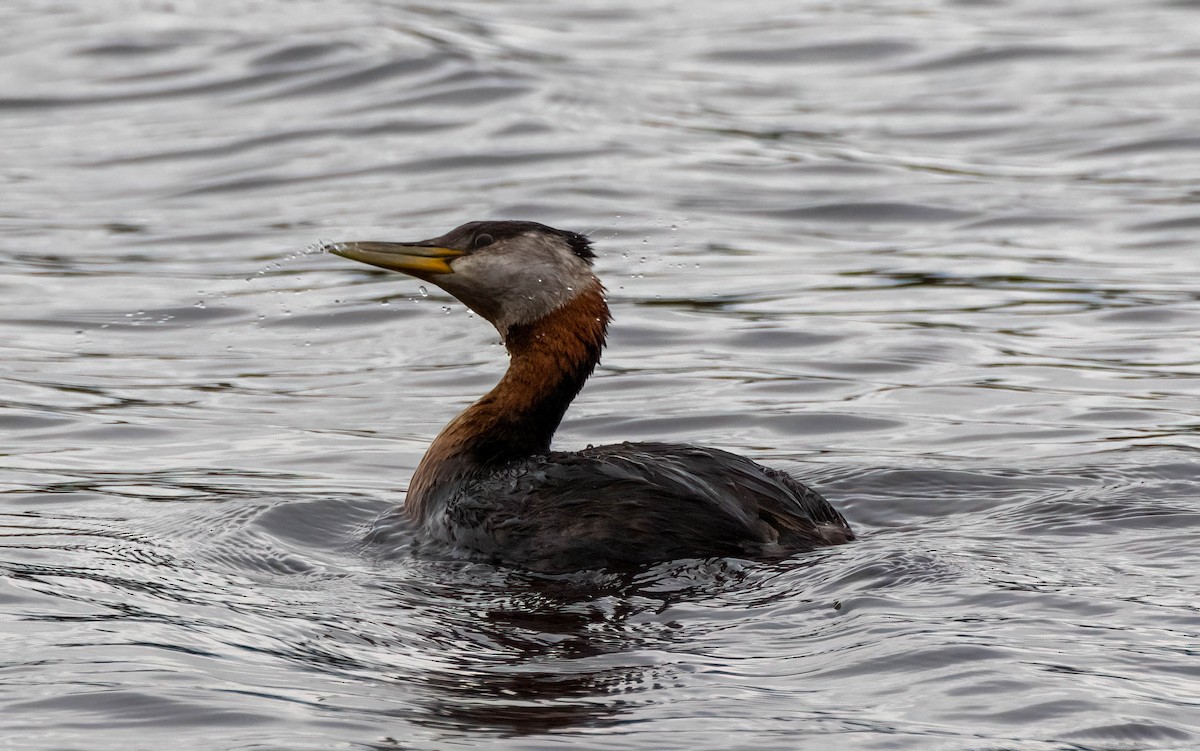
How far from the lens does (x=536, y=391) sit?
7.56 meters

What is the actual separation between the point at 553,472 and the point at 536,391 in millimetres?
563

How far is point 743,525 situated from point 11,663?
2.47 meters

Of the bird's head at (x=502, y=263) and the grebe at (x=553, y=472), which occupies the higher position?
the bird's head at (x=502, y=263)

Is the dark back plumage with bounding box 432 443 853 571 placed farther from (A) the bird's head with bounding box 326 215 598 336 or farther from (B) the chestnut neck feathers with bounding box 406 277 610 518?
(A) the bird's head with bounding box 326 215 598 336

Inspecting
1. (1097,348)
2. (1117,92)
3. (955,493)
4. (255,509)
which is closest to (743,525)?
(955,493)

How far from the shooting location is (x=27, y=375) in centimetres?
1025

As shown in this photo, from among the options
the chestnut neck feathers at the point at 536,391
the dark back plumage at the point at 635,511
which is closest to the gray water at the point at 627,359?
the dark back plumage at the point at 635,511

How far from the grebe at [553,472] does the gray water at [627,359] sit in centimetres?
15

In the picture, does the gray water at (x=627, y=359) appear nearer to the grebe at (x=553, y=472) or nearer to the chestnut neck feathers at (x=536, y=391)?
the grebe at (x=553, y=472)

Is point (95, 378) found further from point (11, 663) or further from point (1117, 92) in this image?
point (1117, 92)

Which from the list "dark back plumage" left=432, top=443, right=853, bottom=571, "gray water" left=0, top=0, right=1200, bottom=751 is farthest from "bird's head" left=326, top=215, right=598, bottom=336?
"gray water" left=0, top=0, right=1200, bottom=751

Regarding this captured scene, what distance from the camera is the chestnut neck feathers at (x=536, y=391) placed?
7.51 meters

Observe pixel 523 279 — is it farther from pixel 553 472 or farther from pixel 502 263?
pixel 553 472

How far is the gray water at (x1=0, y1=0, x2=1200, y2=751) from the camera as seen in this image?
223 inches
